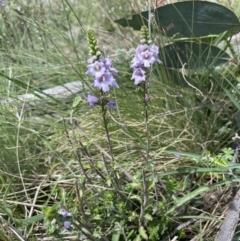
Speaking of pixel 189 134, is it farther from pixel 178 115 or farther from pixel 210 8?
pixel 210 8

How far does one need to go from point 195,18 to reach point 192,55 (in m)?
0.17

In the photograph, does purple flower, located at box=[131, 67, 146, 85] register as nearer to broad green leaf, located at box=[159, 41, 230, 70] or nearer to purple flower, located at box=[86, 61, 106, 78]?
purple flower, located at box=[86, 61, 106, 78]

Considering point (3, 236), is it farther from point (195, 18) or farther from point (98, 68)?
point (195, 18)

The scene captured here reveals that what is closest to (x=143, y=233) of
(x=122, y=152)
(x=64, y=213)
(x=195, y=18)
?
(x=64, y=213)

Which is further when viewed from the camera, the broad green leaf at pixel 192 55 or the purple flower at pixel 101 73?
the broad green leaf at pixel 192 55

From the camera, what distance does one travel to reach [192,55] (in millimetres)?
1799

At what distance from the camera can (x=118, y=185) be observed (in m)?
1.35

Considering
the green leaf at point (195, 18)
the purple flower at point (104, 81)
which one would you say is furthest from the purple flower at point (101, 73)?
the green leaf at point (195, 18)

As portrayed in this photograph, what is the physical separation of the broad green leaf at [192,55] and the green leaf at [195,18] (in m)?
0.06

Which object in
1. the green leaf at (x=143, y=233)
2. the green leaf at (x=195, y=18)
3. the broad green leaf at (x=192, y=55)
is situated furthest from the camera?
the broad green leaf at (x=192, y=55)

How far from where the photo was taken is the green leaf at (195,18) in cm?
162

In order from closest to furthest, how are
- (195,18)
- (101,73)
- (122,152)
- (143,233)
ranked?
(101,73)
(143,233)
(195,18)
(122,152)

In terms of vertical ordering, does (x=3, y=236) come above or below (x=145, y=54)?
below

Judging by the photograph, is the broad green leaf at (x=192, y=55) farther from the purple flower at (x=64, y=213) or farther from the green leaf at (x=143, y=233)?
the purple flower at (x=64, y=213)
